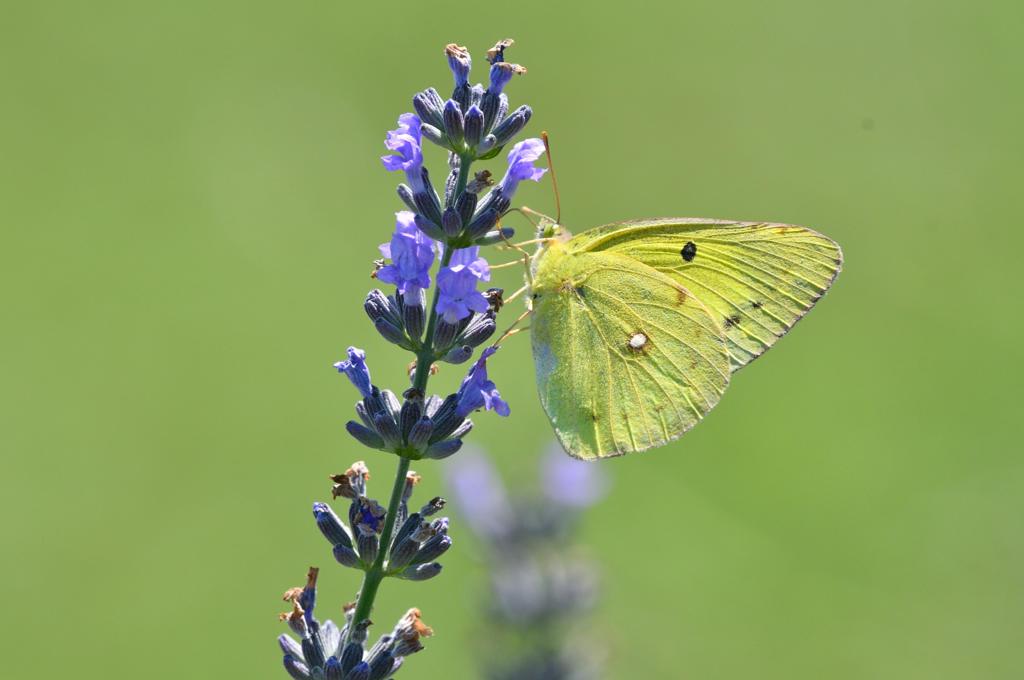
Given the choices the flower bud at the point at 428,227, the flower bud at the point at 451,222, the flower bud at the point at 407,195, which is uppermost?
the flower bud at the point at 407,195

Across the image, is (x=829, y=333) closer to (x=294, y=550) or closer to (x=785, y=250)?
(x=294, y=550)

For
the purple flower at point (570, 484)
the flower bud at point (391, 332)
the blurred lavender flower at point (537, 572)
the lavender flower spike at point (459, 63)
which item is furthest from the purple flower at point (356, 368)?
the purple flower at point (570, 484)

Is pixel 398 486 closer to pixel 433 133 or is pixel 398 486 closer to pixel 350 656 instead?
A: pixel 350 656

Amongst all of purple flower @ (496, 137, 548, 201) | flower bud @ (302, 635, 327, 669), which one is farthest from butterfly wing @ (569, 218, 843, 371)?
flower bud @ (302, 635, 327, 669)

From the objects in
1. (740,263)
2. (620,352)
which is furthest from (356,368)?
(740,263)

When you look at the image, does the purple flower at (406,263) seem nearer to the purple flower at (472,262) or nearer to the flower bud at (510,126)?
the purple flower at (472,262)

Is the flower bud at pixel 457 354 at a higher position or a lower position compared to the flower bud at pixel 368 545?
higher
